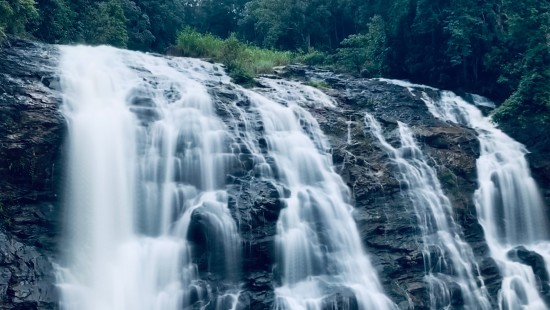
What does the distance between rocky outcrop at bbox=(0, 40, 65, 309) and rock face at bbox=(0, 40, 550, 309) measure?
23 millimetres

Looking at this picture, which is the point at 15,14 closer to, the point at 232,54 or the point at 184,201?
the point at 232,54

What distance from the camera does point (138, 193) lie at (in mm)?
15359

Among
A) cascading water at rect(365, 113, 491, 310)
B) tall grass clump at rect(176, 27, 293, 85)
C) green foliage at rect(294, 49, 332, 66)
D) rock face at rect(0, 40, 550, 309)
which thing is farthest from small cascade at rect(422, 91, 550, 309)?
green foliage at rect(294, 49, 332, 66)

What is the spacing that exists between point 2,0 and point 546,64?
18.1 meters

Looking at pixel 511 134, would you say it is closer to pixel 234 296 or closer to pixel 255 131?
pixel 255 131

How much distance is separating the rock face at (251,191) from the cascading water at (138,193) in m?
0.35

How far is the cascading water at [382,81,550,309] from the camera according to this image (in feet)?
53.8

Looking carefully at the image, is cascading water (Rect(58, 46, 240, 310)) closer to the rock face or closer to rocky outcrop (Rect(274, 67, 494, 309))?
the rock face

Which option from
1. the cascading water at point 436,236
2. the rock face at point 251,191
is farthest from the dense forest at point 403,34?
the cascading water at point 436,236

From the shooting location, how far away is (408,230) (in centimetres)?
1681

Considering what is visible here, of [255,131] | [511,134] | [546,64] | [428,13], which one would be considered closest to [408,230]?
[255,131]

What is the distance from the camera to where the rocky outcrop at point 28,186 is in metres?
12.7

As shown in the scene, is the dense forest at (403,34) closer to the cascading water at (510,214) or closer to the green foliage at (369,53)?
the green foliage at (369,53)

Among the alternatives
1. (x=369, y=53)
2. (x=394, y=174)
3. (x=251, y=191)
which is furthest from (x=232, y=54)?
(x=251, y=191)
